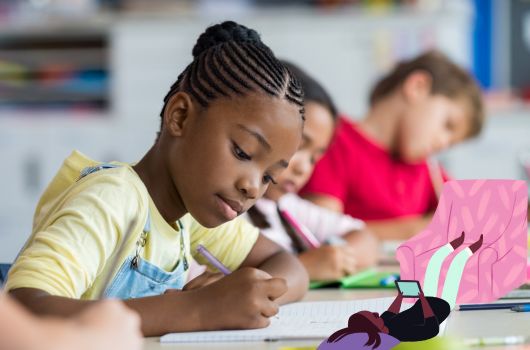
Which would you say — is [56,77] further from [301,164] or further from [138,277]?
[138,277]

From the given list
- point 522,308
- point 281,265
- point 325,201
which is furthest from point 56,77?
point 522,308

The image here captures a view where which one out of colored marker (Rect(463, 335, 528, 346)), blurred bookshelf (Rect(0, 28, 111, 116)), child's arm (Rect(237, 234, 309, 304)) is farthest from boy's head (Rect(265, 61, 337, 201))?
blurred bookshelf (Rect(0, 28, 111, 116))

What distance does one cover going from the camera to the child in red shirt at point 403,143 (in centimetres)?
231

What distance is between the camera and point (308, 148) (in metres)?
1.67

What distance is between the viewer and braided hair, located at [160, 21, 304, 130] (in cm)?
92

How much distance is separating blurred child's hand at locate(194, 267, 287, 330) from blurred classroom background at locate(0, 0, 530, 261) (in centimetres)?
334

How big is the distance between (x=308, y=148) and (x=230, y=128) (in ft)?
2.52

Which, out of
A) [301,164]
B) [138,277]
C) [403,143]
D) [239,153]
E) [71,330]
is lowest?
[71,330]

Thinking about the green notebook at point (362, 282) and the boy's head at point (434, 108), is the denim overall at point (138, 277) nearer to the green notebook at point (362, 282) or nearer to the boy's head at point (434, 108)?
the green notebook at point (362, 282)

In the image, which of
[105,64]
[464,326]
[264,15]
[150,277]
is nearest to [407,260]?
[464,326]

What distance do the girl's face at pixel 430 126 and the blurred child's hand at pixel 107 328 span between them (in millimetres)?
1898

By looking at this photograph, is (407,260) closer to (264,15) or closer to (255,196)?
(255,196)

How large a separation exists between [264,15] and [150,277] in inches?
137

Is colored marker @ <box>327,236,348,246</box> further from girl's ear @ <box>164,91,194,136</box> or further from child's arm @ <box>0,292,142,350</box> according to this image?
child's arm @ <box>0,292,142,350</box>
